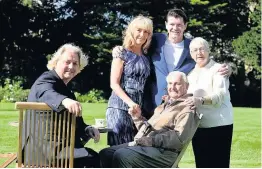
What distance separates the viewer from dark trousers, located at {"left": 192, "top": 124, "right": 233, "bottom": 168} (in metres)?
4.04

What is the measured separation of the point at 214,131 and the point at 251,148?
5975mm

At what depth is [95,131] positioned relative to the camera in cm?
386

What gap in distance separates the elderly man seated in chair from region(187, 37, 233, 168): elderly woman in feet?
1.02

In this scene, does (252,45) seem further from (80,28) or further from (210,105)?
(210,105)

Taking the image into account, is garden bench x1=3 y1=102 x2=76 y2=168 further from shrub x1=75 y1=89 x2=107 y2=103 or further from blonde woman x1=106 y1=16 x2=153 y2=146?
shrub x1=75 y1=89 x2=107 y2=103

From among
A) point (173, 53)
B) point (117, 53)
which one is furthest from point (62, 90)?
point (173, 53)

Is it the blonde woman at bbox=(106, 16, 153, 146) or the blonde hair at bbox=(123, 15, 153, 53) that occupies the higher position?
the blonde hair at bbox=(123, 15, 153, 53)

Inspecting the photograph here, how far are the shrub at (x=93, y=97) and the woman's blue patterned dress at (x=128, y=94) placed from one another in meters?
21.1

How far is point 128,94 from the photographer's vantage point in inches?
157

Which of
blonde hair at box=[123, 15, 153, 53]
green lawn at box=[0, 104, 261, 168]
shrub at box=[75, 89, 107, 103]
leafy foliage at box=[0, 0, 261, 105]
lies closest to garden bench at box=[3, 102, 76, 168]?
blonde hair at box=[123, 15, 153, 53]

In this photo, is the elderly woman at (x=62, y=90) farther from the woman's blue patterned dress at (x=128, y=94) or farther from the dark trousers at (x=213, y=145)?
the dark trousers at (x=213, y=145)

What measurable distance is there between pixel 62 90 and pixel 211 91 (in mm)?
1021

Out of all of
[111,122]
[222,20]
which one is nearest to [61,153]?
[111,122]

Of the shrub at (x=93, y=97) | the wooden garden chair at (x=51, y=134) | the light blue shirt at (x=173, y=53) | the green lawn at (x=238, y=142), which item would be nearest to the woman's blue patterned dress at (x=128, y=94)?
the light blue shirt at (x=173, y=53)
